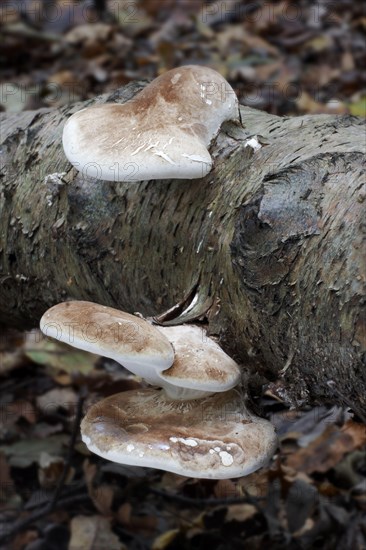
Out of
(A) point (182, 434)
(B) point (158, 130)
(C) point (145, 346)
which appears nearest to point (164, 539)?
(A) point (182, 434)

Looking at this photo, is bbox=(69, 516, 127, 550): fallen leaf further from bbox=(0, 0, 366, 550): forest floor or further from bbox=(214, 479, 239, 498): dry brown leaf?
bbox=(214, 479, 239, 498): dry brown leaf

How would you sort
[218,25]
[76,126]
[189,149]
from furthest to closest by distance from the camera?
[218,25] → [76,126] → [189,149]

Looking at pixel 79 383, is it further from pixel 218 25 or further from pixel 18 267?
pixel 218 25

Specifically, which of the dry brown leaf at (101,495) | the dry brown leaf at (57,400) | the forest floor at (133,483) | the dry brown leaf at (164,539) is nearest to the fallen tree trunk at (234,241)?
the forest floor at (133,483)

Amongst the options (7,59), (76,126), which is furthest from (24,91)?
(76,126)

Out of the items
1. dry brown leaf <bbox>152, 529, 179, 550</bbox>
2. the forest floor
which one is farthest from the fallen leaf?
dry brown leaf <bbox>152, 529, 179, 550</bbox>

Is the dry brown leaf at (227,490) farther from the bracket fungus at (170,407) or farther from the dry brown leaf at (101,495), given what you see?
the bracket fungus at (170,407)
